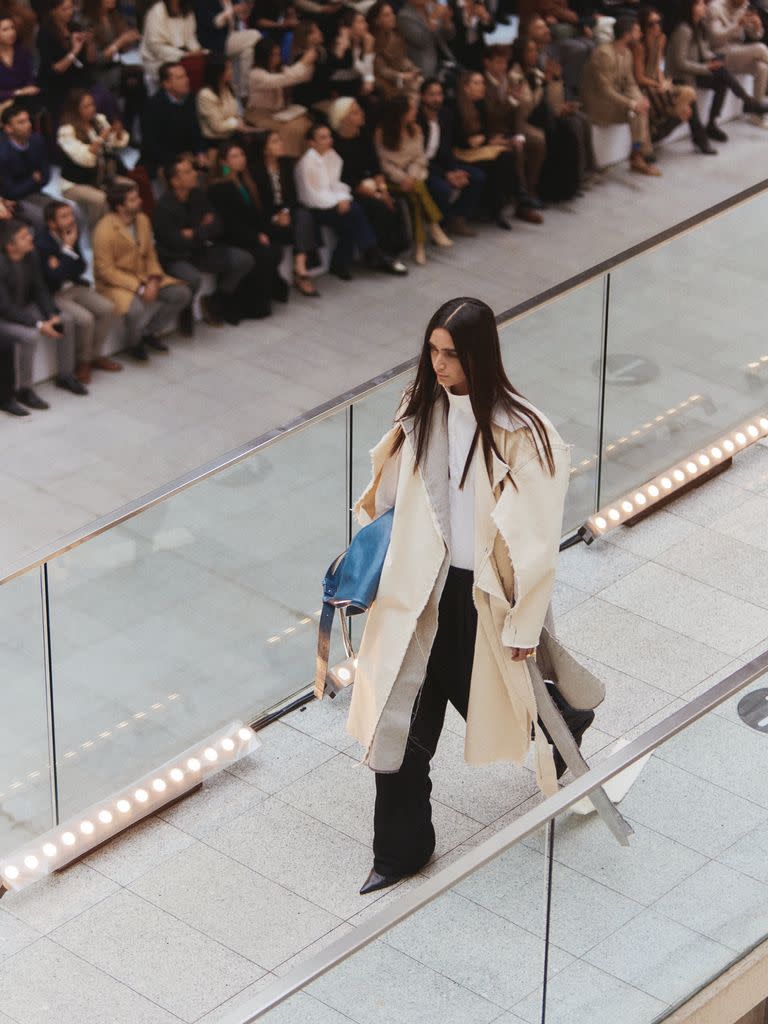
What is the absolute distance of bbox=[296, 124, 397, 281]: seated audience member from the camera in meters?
12.5

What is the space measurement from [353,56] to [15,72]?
9.23 feet

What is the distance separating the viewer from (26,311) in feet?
35.8

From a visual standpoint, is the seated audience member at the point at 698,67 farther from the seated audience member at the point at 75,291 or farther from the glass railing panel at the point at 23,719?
the glass railing panel at the point at 23,719

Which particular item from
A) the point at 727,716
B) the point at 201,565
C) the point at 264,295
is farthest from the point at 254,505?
the point at 264,295

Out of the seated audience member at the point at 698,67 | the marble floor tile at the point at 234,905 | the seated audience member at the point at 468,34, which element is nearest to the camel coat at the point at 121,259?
the seated audience member at the point at 468,34

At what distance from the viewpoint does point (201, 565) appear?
6.34m

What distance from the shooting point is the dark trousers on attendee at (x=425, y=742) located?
16.8 feet

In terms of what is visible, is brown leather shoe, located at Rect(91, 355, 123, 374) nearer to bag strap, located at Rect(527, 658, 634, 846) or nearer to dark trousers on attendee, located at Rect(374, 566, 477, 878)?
dark trousers on attendee, located at Rect(374, 566, 477, 878)

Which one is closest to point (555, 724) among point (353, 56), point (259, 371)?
point (259, 371)

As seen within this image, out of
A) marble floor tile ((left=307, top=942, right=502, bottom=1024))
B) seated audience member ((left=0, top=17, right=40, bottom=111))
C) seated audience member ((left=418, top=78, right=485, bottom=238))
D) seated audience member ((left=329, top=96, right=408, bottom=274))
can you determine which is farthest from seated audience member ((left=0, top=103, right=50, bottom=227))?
marble floor tile ((left=307, top=942, right=502, bottom=1024))

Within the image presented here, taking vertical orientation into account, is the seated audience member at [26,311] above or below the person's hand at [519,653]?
below

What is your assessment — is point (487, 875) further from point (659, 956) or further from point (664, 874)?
point (659, 956)

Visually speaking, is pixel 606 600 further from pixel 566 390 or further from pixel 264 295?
pixel 264 295

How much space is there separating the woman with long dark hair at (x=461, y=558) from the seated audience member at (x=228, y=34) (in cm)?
863
